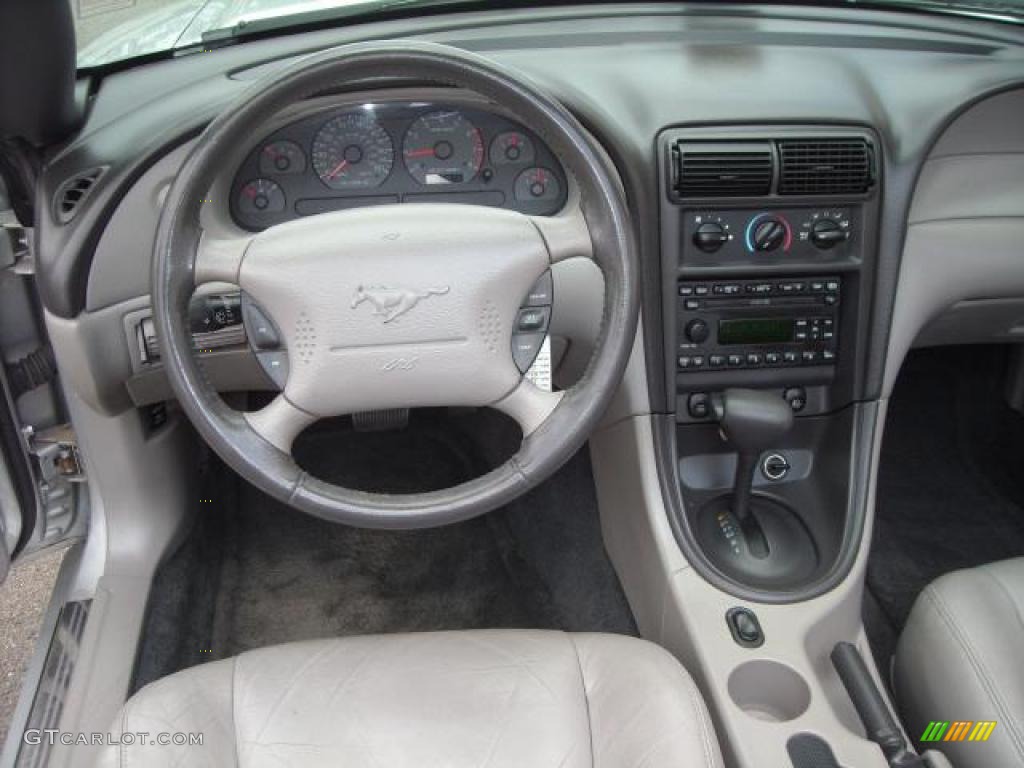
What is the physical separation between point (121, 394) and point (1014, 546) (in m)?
1.98

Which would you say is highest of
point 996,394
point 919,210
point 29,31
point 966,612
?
point 29,31

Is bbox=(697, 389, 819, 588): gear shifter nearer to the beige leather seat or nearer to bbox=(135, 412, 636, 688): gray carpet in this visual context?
bbox=(135, 412, 636, 688): gray carpet

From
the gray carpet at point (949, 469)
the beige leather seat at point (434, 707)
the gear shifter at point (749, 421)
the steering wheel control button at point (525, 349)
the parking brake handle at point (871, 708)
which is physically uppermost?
the steering wheel control button at point (525, 349)

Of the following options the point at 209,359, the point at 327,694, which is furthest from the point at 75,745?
the point at 209,359

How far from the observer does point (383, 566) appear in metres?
2.20

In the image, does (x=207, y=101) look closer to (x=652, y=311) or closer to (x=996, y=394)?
(x=652, y=311)

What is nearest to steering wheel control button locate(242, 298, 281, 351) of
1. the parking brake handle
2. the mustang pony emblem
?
the mustang pony emblem

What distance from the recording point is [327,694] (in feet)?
4.04

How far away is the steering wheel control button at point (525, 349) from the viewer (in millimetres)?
1288

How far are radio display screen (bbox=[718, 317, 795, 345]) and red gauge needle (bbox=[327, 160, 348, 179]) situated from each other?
679mm

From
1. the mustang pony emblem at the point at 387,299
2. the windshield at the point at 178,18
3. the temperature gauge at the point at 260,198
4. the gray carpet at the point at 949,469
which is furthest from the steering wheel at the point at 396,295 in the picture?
the gray carpet at the point at 949,469

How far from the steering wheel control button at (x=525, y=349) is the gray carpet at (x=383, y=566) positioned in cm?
75

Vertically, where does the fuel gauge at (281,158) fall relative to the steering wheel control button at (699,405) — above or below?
above

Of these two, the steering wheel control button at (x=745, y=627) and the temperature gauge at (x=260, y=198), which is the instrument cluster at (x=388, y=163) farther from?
the steering wheel control button at (x=745, y=627)
